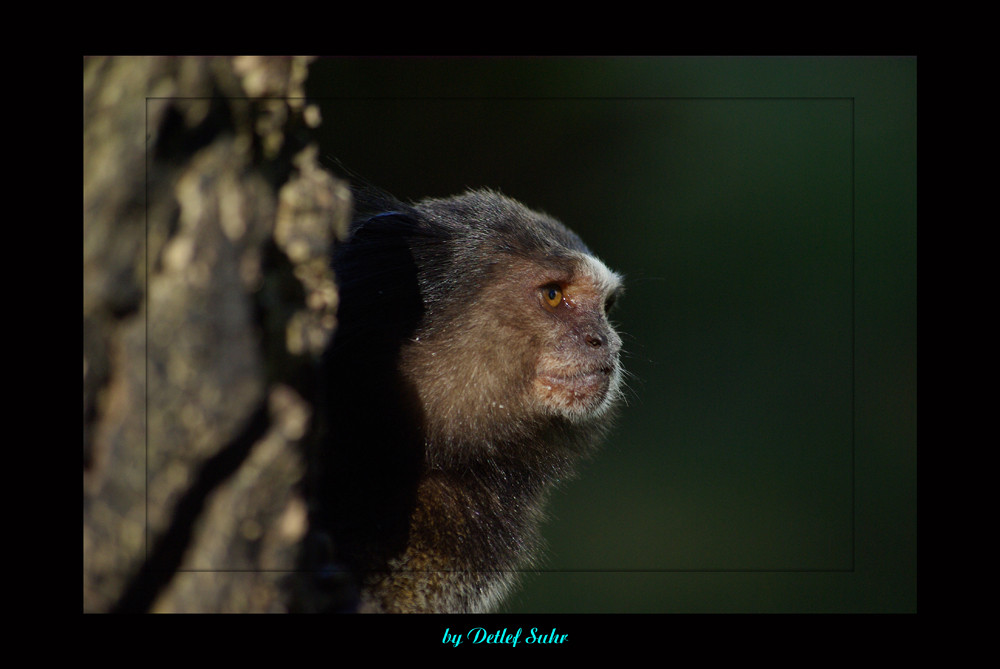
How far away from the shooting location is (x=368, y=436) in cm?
270

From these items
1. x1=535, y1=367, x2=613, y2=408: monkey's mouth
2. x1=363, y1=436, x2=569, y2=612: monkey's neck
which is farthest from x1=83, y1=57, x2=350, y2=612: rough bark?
x1=535, y1=367, x2=613, y2=408: monkey's mouth

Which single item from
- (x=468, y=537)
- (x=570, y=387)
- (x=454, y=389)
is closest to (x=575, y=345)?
(x=570, y=387)

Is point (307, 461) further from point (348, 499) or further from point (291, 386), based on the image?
point (348, 499)

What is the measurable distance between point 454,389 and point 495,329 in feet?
0.86

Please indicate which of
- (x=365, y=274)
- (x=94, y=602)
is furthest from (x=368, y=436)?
(x=94, y=602)

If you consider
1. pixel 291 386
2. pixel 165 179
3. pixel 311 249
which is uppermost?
pixel 165 179

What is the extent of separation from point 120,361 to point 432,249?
1329 millimetres

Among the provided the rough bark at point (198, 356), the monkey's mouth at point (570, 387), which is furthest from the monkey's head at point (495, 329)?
the rough bark at point (198, 356)

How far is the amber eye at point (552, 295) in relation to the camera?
308cm

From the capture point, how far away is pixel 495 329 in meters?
2.94

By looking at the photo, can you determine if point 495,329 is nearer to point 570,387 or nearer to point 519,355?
point 519,355

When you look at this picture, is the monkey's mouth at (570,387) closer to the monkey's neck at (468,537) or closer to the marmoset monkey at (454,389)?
the marmoset monkey at (454,389)

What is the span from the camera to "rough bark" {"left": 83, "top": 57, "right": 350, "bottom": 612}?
1.79m

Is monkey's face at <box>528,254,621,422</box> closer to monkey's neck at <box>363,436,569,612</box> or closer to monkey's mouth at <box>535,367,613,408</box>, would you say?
monkey's mouth at <box>535,367,613,408</box>
